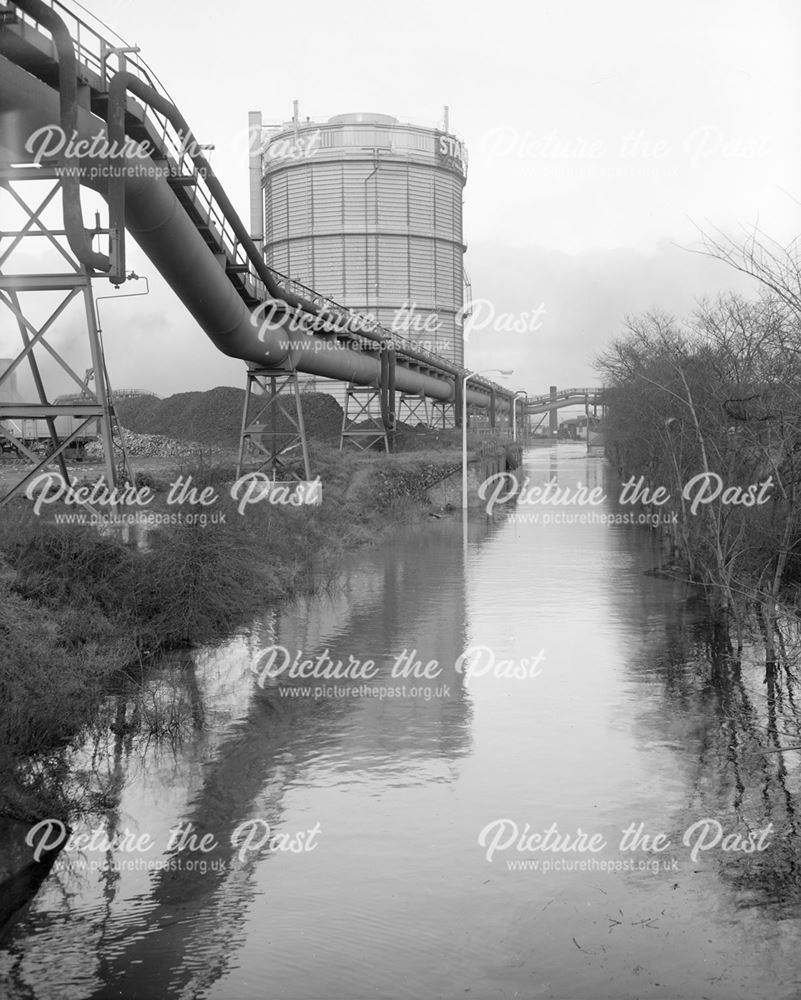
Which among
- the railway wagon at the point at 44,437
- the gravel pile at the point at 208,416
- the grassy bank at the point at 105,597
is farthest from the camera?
the gravel pile at the point at 208,416

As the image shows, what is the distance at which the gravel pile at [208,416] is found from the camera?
52906mm

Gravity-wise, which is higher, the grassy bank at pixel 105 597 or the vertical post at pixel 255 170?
the vertical post at pixel 255 170

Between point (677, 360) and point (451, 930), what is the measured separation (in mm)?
14484

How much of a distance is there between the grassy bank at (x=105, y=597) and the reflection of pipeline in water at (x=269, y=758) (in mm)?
1224

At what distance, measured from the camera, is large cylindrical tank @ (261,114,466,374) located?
54281mm

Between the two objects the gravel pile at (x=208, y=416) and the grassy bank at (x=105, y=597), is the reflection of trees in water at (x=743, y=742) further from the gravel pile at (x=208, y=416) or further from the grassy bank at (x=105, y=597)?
the gravel pile at (x=208, y=416)

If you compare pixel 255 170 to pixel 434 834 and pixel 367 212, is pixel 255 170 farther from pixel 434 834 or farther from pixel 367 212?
pixel 434 834

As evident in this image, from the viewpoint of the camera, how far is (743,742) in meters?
11.8

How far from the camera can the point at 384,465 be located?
3812 centimetres

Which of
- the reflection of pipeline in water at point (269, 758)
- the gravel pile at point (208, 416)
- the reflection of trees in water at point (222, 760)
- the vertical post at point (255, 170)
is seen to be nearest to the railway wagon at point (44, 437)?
the gravel pile at point (208, 416)

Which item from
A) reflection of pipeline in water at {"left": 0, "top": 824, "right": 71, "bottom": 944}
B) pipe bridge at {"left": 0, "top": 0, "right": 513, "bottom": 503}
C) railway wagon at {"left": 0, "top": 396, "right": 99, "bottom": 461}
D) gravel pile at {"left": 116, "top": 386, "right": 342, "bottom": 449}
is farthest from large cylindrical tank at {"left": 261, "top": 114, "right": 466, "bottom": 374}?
reflection of pipeline in water at {"left": 0, "top": 824, "right": 71, "bottom": 944}

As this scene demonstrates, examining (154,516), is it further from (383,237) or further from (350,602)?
(383,237)

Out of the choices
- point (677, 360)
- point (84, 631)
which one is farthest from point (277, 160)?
point (84, 631)

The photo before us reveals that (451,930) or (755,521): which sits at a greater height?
(755,521)
